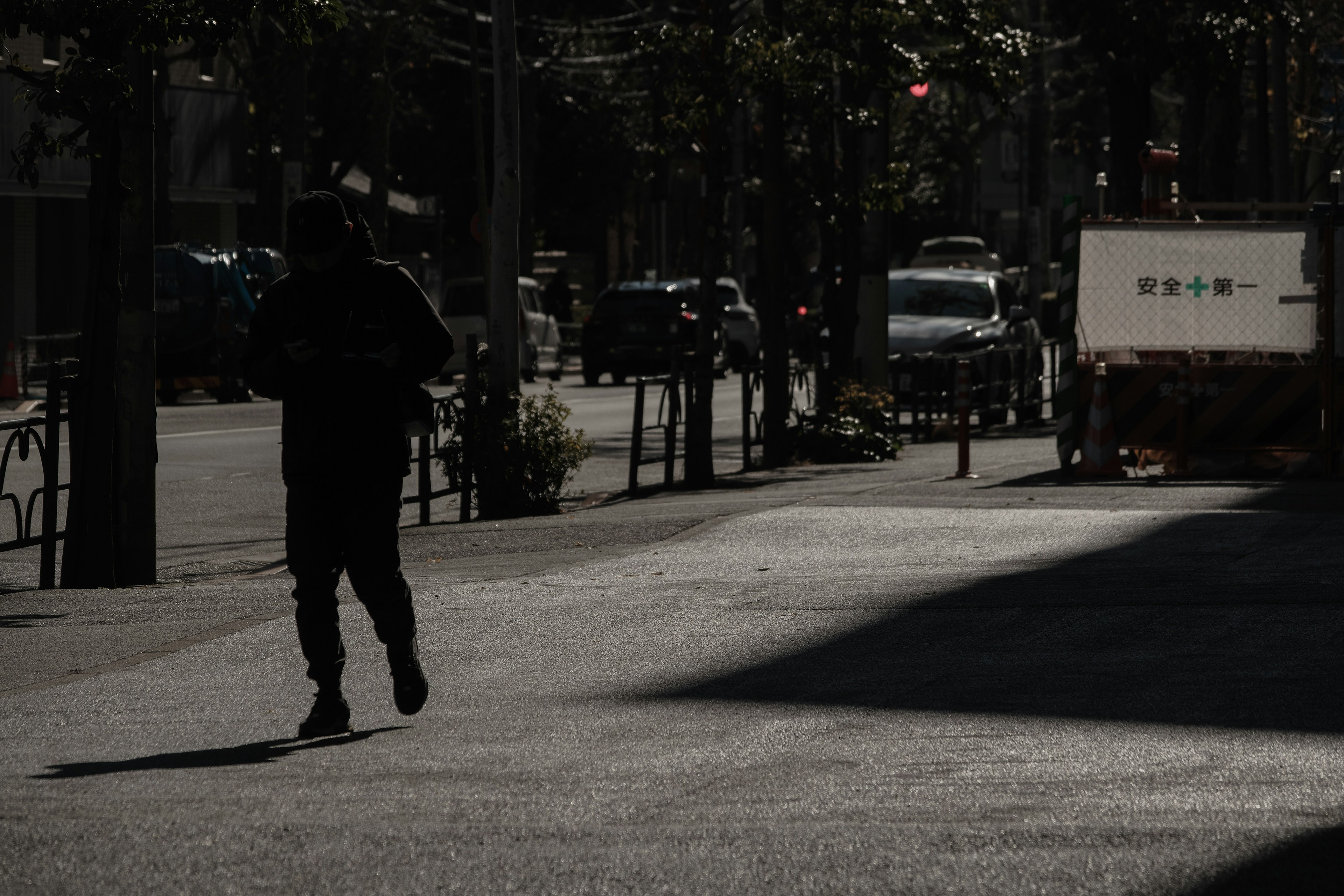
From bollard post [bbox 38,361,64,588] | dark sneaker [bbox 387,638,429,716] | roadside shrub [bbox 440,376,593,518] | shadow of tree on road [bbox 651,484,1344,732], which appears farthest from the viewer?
roadside shrub [bbox 440,376,593,518]

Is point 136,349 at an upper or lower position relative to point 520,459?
upper

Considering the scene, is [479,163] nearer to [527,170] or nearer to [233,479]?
[527,170]

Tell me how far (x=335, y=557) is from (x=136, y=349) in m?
4.84

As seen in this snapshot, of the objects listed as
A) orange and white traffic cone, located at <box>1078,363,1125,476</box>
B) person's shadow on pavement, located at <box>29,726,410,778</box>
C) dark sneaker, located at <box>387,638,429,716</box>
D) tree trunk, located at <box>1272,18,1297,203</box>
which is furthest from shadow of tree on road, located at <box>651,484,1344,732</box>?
tree trunk, located at <box>1272,18,1297,203</box>

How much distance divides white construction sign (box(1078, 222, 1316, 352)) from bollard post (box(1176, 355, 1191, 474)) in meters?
0.53

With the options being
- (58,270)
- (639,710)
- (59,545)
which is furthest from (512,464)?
(58,270)

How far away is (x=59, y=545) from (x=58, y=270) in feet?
78.1

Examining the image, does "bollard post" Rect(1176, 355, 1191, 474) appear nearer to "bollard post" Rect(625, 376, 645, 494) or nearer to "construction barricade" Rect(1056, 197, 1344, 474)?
"construction barricade" Rect(1056, 197, 1344, 474)

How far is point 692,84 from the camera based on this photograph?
17.8 meters

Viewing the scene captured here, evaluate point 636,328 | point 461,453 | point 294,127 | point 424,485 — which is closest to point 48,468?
point 424,485

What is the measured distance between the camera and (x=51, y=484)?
11.0 m

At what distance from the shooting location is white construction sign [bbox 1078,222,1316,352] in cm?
1564

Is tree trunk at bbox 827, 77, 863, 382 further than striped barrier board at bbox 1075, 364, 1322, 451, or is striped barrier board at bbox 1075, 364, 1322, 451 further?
tree trunk at bbox 827, 77, 863, 382

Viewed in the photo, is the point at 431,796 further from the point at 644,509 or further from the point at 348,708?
the point at 644,509
